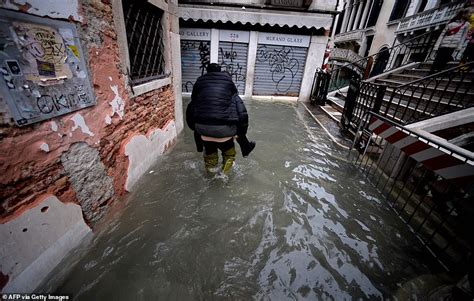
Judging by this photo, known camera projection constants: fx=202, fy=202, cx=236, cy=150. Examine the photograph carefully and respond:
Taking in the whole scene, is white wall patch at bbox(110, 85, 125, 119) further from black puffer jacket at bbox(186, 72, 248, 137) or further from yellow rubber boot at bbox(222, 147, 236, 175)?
yellow rubber boot at bbox(222, 147, 236, 175)

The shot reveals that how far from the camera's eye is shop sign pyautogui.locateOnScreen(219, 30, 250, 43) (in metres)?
9.98

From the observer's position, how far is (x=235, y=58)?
10555mm

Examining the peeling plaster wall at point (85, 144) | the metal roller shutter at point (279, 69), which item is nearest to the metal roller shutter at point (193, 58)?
the metal roller shutter at point (279, 69)

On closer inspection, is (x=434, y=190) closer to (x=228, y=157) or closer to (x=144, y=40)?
(x=228, y=157)

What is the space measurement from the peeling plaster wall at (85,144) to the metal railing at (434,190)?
4.13 meters

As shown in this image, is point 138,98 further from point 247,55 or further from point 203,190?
point 247,55

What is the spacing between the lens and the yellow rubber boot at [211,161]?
359 centimetres

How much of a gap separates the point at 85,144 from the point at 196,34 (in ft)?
31.1

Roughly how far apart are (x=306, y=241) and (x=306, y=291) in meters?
0.67

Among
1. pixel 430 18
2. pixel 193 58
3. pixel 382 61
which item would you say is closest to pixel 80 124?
pixel 193 58

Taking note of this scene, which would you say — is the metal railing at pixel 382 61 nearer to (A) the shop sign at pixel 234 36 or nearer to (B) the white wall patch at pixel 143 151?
(A) the shop sign at pixel 234 36

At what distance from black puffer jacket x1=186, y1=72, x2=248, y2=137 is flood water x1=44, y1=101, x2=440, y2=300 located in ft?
3.60

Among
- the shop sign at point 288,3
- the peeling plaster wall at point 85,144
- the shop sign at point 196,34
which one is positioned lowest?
the peeling plaster wall at point 85,144

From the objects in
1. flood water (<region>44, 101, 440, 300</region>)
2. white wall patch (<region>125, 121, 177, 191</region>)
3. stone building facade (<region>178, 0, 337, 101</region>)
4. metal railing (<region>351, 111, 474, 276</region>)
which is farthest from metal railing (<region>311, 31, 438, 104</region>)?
white wall patch (<region>125, 121, 177, 191</region>)
